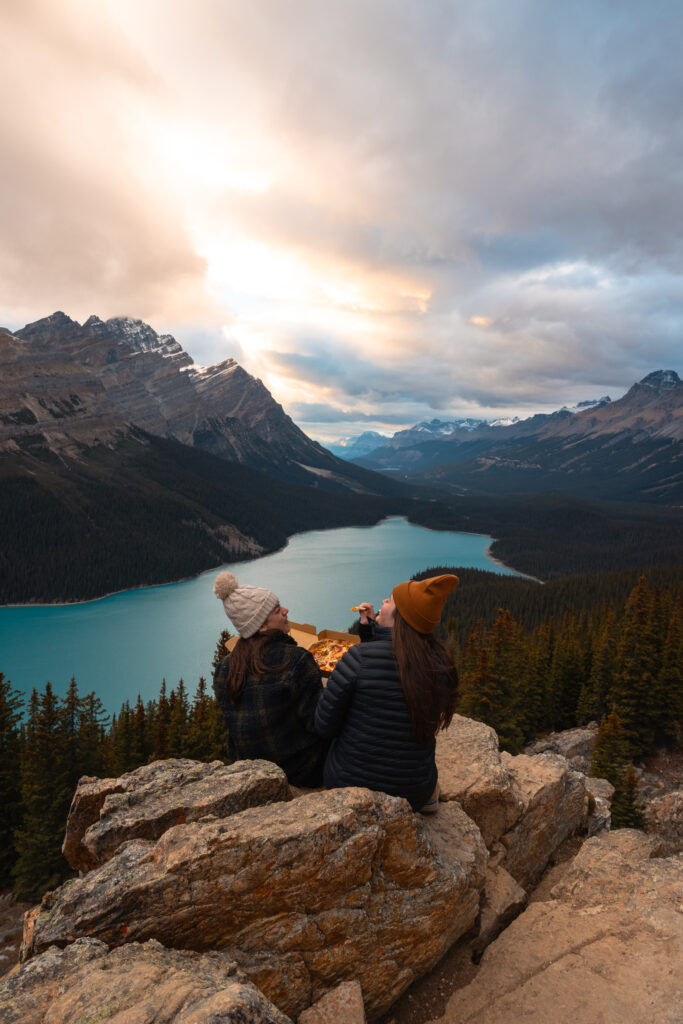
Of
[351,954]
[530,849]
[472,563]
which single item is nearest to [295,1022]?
[351,954]

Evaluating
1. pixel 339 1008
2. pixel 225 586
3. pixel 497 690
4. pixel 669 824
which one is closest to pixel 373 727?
pixel 225 586

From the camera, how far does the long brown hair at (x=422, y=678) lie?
14.9 ft

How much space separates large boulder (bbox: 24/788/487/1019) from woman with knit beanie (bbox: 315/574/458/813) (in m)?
0.35

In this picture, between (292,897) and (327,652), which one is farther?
(327,652)

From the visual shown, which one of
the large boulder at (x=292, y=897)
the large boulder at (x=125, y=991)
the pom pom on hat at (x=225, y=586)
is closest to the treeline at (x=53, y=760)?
the large boulder at (x=292, y=897)

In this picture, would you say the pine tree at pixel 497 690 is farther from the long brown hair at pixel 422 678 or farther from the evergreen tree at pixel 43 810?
the long brown hair at pixel 422 678

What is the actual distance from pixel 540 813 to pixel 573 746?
25.1m

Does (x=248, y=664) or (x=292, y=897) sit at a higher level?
(x=248, y=664)

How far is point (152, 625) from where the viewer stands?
10500cm

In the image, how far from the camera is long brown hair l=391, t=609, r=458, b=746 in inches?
179

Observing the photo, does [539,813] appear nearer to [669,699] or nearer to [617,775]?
[617,775]

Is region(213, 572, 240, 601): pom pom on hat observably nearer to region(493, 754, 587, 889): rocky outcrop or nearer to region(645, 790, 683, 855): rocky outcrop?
region(493, 754, 587, 889): rocky outcrop

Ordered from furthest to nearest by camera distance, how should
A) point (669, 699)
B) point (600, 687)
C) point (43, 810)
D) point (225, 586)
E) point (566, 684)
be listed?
point (566, 684)
point (600, 687)
point (669, 699)
point (43, 810)
point (225, 586)

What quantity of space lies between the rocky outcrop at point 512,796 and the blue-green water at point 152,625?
231 feet
